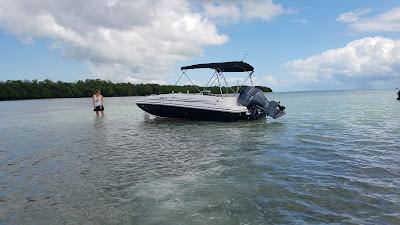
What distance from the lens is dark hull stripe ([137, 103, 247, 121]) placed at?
22.4 m

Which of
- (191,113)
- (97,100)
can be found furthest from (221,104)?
(97,100)

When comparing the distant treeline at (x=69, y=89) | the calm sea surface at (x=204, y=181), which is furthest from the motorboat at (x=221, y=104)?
the distant treeline at (x=69, y=89)

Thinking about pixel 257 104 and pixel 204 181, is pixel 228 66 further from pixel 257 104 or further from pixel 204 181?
pixel 204 181

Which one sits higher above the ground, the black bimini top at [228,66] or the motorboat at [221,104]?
the black bimini top at [228,66]

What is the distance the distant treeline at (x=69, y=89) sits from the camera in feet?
382

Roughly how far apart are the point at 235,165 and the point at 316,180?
2.47 m

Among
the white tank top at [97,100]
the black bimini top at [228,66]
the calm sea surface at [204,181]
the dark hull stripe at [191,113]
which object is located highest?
the black bimini top at [228,66]

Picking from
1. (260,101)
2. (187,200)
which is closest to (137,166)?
(187,200)

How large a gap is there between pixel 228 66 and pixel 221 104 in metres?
2.88

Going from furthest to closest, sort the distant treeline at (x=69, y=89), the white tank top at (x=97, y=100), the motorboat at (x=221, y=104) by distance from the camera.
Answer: the distant treeline at (x=69, y=89) < the white tank top at (x=97, y=100) < the motorboat at (x=221, y=104)

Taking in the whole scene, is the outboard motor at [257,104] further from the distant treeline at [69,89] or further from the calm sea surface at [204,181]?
the distant treeline at [69,89]

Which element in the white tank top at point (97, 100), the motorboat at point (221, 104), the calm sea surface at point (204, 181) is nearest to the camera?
the calm sea surface at point (204, 181)

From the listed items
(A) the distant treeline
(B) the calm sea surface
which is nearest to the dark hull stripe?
(B) the calm sea surface

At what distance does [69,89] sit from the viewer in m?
127
